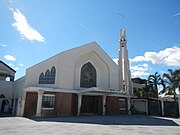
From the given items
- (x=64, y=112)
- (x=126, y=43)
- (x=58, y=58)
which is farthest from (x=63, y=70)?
(x=126, y=43)

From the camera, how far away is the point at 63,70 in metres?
21.2

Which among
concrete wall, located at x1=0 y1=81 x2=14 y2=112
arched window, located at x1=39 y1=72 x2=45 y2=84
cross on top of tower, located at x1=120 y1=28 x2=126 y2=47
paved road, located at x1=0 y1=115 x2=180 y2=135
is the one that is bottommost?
paved road, located at x1=0 y1=115 x2=180 y2=135

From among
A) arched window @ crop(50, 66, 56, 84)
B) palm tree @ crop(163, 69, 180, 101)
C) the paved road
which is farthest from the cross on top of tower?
the paved road

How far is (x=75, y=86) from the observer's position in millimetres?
22453

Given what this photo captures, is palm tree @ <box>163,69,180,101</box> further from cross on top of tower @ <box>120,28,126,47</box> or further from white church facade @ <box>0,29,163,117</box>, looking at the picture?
→ cross on top of tower @ <box>120,28,126,47</box>

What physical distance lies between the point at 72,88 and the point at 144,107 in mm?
13376

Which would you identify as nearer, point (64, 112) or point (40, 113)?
point (40, 113)

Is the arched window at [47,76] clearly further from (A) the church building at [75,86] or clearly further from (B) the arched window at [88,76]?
(B) the arched window at [88,76]

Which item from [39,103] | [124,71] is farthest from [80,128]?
[124,71]

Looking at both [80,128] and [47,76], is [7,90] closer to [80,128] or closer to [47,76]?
[47,76]

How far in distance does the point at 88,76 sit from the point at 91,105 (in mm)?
4010

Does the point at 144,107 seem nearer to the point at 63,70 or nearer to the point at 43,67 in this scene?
the point at 63,70

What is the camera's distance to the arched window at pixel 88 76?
77.8ft

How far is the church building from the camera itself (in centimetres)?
1966
